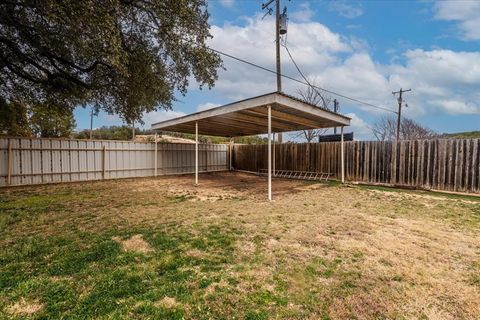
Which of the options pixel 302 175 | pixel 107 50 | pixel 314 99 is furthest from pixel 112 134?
pixel 107 50

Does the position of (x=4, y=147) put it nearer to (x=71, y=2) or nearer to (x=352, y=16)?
(x=71, y=2)

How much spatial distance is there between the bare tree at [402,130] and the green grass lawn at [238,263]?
21067 millimetres

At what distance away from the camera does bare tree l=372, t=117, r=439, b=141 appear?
897 inches

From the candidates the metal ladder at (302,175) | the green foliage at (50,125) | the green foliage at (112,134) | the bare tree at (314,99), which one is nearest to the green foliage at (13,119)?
the green foliage at (50,125)

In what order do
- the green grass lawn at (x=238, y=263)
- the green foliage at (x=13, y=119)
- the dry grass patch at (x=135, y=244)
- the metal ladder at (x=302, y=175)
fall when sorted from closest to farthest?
the green grass lawn at (x=238, y=263)
the dry grass patch at (x=135, y=244)
the green foliage at (x=13, y=119)
the metal ladder at (x=302, y=175)

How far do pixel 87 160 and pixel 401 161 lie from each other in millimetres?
11907

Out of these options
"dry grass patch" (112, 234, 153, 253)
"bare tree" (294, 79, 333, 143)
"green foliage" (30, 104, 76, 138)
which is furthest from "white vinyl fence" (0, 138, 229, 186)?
"bare tree" (294, 79, 333, 143)

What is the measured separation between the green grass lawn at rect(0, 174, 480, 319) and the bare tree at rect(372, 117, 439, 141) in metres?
21.1

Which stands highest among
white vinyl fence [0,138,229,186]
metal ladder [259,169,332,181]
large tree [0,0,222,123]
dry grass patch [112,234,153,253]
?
large tree [0,0,222,123]

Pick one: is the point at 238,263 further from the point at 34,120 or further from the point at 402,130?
the point at 402,130

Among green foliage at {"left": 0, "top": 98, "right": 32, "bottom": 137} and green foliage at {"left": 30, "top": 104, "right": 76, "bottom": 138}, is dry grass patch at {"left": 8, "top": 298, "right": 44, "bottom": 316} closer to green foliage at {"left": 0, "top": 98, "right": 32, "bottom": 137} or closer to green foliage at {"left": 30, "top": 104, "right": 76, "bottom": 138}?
green foliage at {"left": 0, "top": 98, "right": 32, "bottom": 137}

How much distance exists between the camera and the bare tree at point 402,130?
2278 cm

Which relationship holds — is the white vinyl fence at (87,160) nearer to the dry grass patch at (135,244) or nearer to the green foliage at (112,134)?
the dry grass patch at (135,244)

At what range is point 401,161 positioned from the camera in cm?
878
